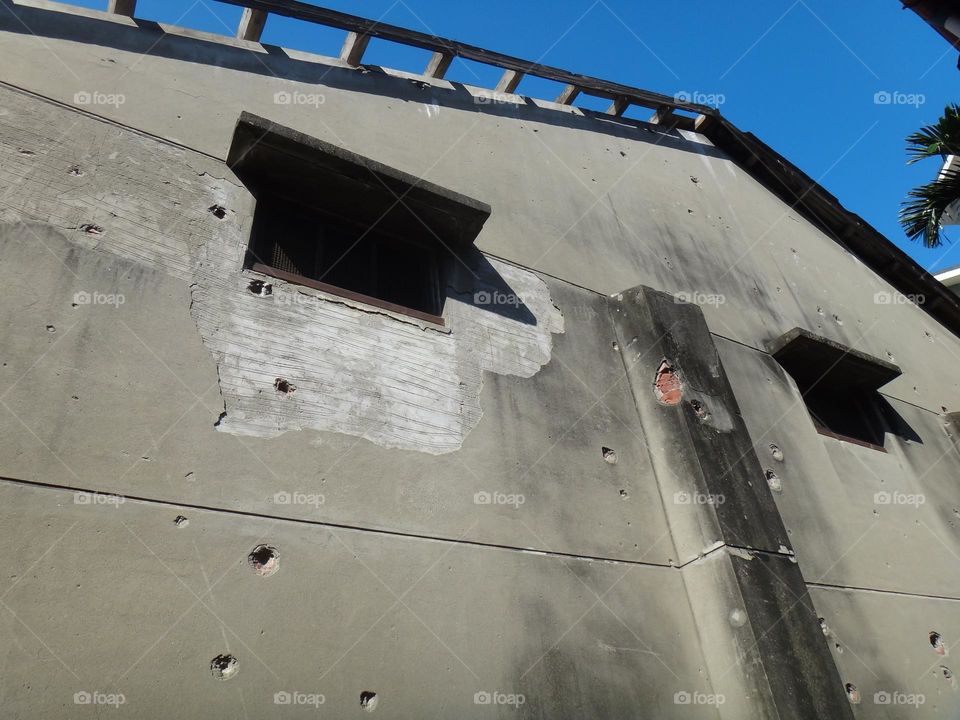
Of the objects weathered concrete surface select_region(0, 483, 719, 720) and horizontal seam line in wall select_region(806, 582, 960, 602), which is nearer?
weathered concrete surface select_region(0, 483, 719, 720)

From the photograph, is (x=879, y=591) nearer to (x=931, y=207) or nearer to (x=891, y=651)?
(x=891, y=651)

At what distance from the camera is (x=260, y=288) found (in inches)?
166

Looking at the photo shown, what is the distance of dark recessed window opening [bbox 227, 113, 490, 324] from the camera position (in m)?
4.56

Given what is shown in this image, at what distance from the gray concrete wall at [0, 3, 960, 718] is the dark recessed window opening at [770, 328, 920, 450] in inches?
18.4

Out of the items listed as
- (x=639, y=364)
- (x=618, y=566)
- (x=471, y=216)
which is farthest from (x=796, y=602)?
(x=471, y=216)

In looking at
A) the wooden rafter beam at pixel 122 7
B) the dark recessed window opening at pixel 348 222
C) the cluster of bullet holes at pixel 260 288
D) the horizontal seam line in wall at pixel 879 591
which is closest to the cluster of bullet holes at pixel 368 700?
the cluster of bullet holes at pixel 260 288

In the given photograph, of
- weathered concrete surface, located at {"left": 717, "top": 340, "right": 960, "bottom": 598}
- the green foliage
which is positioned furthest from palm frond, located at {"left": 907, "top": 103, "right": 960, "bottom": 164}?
weathered concrete surface, located at {"left": 717, "top": 340, "right": 960, "bottom": 598}

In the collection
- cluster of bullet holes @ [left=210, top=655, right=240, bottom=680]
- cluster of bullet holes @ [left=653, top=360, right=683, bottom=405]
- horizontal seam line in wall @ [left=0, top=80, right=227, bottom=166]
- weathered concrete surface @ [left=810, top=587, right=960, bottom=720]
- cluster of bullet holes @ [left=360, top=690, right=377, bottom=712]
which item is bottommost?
cluster of bullet holes @ [left=360, top=690, right=377, bottom=712]

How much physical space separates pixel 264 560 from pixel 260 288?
1.71 m

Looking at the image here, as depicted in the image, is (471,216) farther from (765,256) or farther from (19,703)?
(765,256)

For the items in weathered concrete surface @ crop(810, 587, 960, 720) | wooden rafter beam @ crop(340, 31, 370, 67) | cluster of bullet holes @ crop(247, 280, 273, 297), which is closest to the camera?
cluster of bullet holes @ crop(247, 280, 273, 297)

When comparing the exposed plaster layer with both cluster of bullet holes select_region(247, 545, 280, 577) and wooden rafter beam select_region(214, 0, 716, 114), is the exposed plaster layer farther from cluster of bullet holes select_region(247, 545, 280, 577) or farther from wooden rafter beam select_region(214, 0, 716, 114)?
wooden rafter beam select_region(214, 0, 716, 114)

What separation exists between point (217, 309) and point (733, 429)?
3.60m

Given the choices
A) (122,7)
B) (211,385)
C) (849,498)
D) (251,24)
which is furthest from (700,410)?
(122,7)
